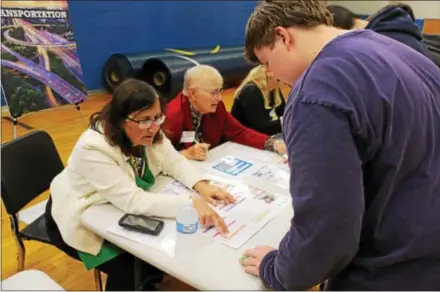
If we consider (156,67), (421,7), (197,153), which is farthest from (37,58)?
(421,7)

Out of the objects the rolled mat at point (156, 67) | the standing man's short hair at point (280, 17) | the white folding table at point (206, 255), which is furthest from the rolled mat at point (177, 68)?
the standing man's short hair at point (280, 17)

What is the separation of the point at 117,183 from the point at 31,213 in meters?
1.37

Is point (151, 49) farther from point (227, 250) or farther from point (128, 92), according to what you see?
point (227, 250)

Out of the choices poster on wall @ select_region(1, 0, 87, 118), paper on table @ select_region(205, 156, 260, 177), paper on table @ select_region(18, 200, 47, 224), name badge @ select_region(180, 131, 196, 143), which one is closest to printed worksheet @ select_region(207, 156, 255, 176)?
paper on table @ select_region(205, 156, 260, 177)

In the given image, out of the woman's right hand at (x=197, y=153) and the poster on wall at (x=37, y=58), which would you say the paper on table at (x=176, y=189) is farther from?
the poster on wall at (x=37, y=58)

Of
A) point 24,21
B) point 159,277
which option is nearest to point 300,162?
point 159,277

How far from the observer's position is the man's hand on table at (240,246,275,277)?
3.46 ft

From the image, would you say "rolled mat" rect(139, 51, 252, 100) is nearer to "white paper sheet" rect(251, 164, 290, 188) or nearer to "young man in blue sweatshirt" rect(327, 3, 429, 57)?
"white paper sheet" rect(251, 164, 290, 188)

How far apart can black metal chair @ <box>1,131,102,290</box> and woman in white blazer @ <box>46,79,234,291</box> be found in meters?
0.16

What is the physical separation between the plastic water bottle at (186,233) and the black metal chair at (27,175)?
69cm

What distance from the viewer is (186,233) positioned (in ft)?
4.07

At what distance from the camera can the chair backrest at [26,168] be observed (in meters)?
1.62

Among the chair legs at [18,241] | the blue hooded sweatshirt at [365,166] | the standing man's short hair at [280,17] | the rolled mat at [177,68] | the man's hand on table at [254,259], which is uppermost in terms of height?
the standing man's short hair at [280,17]

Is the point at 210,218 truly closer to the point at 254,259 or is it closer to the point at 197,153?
the point at 254,259
